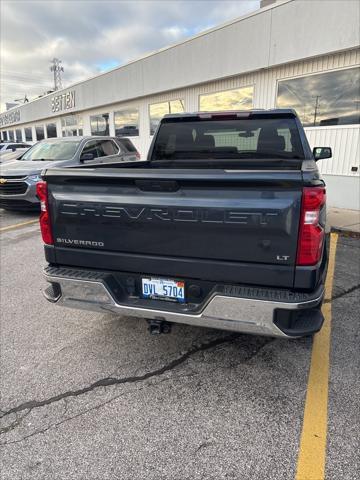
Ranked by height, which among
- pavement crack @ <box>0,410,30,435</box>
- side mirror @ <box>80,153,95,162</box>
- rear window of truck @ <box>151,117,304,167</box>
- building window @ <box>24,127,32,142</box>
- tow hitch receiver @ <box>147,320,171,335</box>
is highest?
→ building window @ <box>24,127,32,142</box>

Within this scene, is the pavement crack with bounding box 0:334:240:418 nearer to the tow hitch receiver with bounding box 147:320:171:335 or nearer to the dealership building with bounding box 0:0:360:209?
the tow hitch receiver with bounding box 147:320:171:335

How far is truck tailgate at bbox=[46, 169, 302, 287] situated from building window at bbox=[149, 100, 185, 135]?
12.1 m

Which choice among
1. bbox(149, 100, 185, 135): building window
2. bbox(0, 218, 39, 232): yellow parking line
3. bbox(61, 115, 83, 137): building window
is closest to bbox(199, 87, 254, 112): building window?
bbox(149, 100, 185, 135): building window

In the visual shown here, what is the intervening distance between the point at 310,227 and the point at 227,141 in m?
2.40

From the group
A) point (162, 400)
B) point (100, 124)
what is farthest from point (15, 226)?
point (100, 124)

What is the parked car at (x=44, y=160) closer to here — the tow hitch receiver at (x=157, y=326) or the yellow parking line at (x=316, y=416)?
the tow hitch receiver at (x=157, y=326)

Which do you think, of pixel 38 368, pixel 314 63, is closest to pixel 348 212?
pixel 314 63

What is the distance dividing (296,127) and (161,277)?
2473 millimetres

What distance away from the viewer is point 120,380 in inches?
109

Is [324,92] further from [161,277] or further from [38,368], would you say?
[38,368]

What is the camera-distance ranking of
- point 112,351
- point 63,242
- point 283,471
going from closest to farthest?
point 283,471 < point 63,242 < point 112,351

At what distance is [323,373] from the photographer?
2830mm

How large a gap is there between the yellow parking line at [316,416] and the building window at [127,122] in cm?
1521

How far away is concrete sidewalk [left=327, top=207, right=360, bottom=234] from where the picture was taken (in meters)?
7.36
